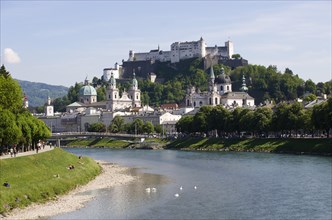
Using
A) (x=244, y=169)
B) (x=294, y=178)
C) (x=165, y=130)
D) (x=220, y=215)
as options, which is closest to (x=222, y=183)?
(x=294, y=178)

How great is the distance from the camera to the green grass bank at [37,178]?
138 feet

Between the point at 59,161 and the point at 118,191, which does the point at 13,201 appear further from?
the point at 59,161

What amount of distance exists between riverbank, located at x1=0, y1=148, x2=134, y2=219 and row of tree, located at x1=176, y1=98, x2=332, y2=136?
102 ft

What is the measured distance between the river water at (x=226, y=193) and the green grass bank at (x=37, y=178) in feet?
9.40

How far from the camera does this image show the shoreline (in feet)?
131

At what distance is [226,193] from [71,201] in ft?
36.0

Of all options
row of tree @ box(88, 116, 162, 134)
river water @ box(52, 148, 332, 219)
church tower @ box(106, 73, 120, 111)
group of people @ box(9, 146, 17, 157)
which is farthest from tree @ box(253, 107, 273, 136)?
church tower @ box(106, 73, 120, 111)

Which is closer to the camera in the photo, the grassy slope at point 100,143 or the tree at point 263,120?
the tree at point 263,120

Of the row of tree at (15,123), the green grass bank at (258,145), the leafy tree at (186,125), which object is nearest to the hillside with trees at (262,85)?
the leafy tree at (186,125)

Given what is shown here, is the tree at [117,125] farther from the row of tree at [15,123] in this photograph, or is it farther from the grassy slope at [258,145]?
the row of tree at [15,123]

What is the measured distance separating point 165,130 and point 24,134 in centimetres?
8918

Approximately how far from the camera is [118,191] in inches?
2062

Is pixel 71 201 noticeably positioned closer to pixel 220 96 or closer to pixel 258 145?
pixel 258 145

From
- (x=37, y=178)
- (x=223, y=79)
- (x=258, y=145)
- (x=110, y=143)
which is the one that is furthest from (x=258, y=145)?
(x=223, y=79)
